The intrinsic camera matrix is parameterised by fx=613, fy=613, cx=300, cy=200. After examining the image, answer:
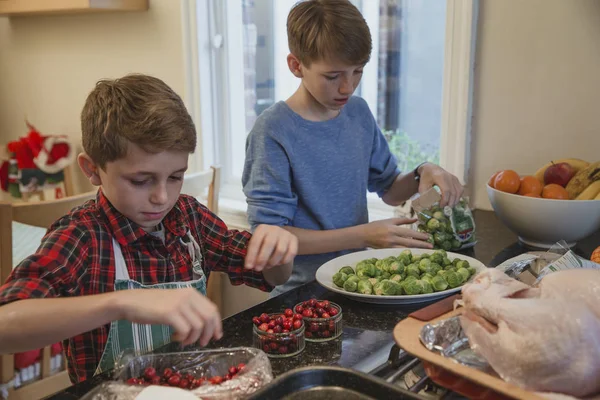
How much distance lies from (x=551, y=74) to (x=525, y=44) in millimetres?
103

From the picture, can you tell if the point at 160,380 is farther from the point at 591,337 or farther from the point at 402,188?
the point at 402,188

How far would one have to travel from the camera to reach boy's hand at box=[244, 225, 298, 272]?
996 mm

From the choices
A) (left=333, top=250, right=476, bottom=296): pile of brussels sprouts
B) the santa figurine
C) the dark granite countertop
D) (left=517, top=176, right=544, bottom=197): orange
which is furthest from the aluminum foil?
the santa figurine

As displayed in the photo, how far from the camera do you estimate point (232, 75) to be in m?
2.38

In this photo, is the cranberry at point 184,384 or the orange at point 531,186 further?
the orange at point 531,186

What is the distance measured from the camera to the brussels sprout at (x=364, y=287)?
1057mm

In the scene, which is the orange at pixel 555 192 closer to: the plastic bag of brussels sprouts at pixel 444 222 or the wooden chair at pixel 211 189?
the plastic bag of brussels sprouts at pixel 444 222

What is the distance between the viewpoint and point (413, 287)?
1040mm

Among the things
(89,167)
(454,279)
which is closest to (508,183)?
(454,279)

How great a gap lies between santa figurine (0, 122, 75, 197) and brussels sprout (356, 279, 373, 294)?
2.02 meters

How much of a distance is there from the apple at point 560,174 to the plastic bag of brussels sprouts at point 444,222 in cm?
22

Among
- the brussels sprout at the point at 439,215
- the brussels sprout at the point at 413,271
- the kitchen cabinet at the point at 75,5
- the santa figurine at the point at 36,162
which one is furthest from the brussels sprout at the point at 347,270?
the santa figurine at the point at 36,162

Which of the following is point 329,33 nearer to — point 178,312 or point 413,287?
point 413,287

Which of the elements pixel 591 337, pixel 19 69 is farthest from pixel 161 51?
pixel 591 337
